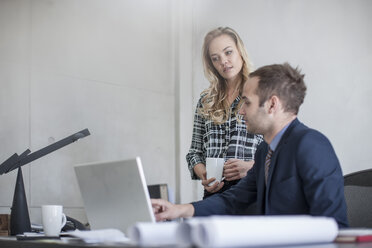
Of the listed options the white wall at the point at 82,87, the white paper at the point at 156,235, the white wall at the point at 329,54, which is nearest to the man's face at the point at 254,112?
the white paper at the point at 156,235

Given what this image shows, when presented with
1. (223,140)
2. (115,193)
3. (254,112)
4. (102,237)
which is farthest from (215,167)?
(102,237)

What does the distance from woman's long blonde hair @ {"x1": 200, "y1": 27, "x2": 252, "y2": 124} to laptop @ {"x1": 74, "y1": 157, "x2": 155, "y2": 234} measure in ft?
3.73

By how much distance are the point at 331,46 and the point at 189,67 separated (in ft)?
4.22

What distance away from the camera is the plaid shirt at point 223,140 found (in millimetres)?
2609

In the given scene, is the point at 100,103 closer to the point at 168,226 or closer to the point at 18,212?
the point at 18,212

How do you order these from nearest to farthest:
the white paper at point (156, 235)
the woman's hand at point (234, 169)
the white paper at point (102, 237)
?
the white paper at point (156, 235)
the white paper at point (102, 237)
the woman's hand at point (234, 169)

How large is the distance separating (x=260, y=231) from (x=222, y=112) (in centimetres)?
171

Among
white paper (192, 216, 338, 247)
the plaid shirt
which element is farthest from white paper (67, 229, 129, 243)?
the plaid shirt

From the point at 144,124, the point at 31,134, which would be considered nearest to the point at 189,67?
the point at 144,124

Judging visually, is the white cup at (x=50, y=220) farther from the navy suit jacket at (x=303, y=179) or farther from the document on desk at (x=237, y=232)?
the document on desk at (x=237, y=232)

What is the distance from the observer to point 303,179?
5.52 ft

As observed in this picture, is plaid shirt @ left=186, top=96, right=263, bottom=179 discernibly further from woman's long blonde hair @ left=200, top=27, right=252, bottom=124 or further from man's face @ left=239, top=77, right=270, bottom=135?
man's face @ left=239, top=77, right=270, bottom=135

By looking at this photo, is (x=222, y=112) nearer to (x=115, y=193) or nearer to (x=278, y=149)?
(x=278, y=149)

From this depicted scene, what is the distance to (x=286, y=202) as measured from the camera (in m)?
1.74
